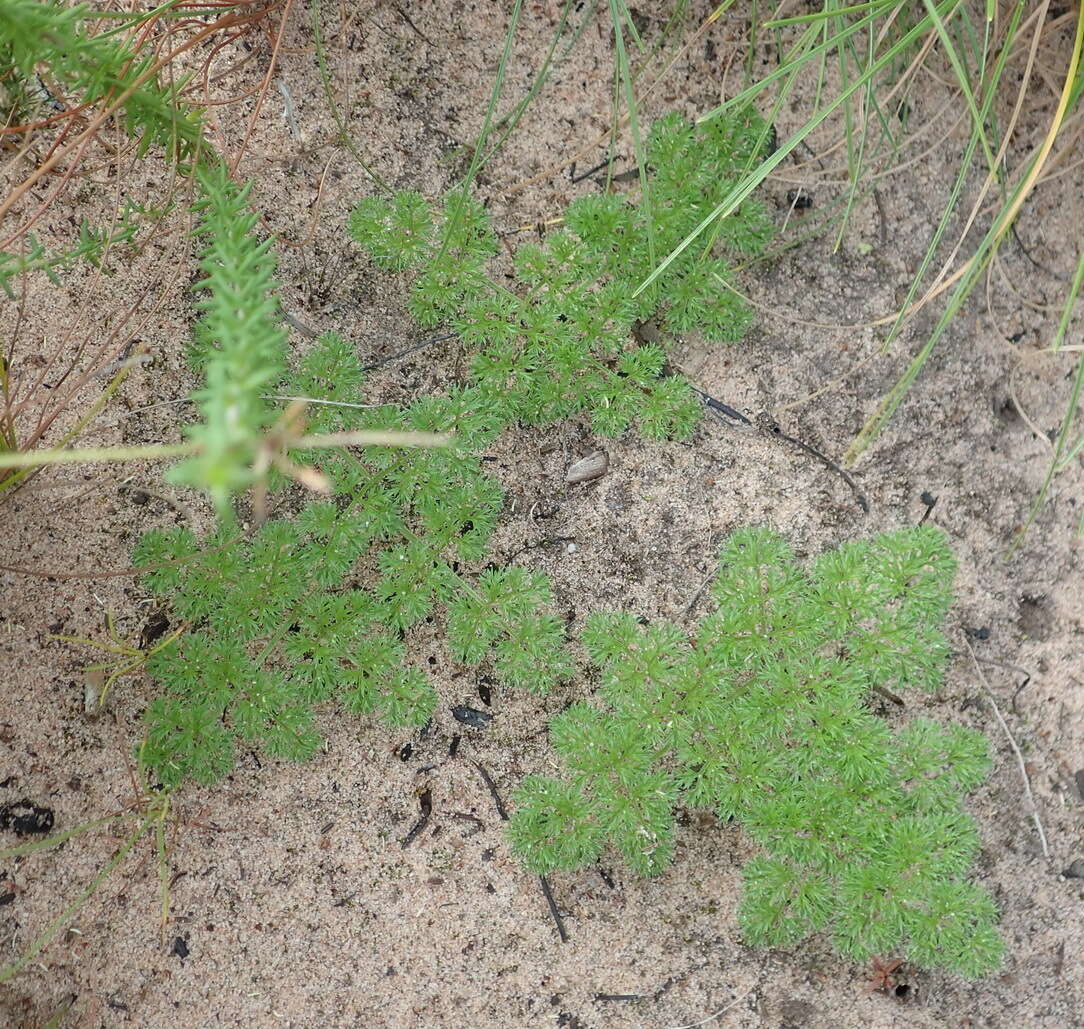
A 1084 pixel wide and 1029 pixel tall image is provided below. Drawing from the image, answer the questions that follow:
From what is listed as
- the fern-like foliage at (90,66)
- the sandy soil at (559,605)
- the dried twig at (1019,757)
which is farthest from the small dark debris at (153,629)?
the dried twig at (1019,757)

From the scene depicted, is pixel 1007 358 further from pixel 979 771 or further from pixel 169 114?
pixel 169 114

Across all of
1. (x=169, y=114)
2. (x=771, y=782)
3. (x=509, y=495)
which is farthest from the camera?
(x=509, y=495)

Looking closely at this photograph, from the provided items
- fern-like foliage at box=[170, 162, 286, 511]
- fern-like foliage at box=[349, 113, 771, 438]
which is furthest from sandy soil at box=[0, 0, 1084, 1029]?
fern-like foliage at box=[170, 162, 286, 511]

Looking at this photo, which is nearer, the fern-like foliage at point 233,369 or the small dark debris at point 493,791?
the fern-like foliage at point 233,369

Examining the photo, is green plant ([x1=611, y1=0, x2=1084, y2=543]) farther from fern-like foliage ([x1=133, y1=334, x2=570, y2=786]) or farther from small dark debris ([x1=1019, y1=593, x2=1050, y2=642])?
fern-like foliage ([x1=133, y1=334, x2=570, y2=786])

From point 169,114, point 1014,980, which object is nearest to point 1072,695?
point 1014,980

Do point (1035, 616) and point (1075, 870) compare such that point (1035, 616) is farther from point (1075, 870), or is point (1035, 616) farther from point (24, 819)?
point (24, 819)

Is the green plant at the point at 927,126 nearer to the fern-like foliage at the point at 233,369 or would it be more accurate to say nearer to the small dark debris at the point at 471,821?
the fern-like foliage at the point at 233,369
